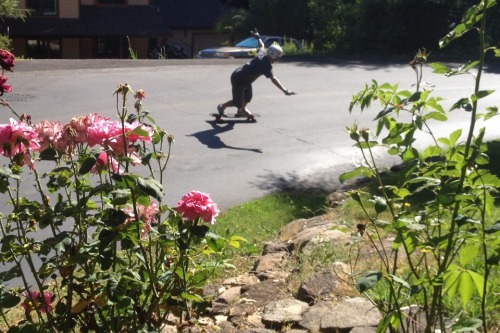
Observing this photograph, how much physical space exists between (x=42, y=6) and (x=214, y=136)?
2985cm

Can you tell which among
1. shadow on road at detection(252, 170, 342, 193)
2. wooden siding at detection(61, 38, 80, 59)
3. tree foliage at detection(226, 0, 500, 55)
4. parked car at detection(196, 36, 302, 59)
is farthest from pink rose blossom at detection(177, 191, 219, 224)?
wooden siding at detection(61, 38, 80, 59)

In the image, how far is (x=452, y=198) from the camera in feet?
10.5

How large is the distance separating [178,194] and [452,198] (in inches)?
310

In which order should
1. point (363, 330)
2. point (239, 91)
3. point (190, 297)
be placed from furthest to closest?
point (239, 91), point (363, 330), point (190, 297)

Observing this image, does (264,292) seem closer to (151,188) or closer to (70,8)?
(151,188)

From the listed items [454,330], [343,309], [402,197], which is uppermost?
[402,197]

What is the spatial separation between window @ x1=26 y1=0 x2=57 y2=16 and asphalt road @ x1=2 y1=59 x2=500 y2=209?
1895 cm

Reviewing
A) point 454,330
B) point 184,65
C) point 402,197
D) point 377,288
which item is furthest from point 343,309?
point 184,65

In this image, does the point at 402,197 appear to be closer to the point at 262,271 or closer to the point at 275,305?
the point at 275,305

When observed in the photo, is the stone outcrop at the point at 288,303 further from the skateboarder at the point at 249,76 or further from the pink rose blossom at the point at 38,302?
the skateboarder at the point at 249,76

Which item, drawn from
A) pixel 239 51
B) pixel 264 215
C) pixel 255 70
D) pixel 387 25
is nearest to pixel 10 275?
pixel 264 215

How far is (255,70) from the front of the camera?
15.6 m

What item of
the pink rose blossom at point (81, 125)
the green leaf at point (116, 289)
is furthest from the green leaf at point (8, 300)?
the pink rose blossom at point (81, 125)

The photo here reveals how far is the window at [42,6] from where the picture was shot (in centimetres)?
4175
